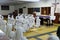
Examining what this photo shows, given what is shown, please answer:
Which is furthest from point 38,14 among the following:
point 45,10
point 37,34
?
point 37,34

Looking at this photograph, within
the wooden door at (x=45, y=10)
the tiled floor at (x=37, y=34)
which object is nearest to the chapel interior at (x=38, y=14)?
the wooden door at (x=45, y=10)

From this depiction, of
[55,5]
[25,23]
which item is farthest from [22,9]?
[25,23]

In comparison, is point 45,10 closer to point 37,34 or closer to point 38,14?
point 38,14

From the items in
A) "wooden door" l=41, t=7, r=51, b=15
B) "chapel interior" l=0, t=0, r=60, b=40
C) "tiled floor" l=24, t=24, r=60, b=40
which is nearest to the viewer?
"tiled floor" l=24, t=24, r=60, b=40

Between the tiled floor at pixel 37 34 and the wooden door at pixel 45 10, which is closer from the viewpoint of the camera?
the tiled floor at pixel 37 34

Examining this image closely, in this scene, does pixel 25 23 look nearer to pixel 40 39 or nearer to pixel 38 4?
pixel 40 39

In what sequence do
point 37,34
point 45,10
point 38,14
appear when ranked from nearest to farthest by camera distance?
point 37,34 → point 45,10 → point 38,14

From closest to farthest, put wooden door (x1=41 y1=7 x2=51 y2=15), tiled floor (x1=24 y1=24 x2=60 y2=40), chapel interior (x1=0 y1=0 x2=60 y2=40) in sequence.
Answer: tiled floor (x1=24 y1=24 x2=60 y2=40), chapel interior (x1=0 y1=0 x2=60 y2=40), wooden door (x1=41 y1=7 x2=51 y2=15)

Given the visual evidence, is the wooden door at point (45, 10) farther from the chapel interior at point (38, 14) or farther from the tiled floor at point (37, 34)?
the tiled floor at point (37, 34)

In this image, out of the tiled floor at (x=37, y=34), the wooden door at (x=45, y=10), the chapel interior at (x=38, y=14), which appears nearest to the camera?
the tiled floor at (x=37, y=34)

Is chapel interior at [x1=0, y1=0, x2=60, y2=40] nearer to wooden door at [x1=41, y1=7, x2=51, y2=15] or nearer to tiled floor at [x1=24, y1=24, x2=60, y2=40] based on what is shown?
wooden door at [x1=41, y1=7, x2=51, y2=15]

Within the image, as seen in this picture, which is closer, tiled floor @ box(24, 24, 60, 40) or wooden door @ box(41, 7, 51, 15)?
tiled floor @ box(24, 24, 60, 40)

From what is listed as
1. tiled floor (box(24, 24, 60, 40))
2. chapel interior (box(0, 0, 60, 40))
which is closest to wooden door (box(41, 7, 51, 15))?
chapel interior (box(0, 0, 60, 40))

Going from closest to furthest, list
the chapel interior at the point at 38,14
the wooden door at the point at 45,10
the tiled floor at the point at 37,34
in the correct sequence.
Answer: the tiled floor at the point at 37,34
the chapel interior at the point at 38,14
the wooden door at the point at 45,10
